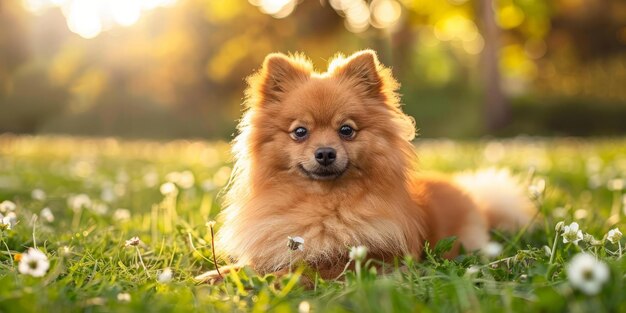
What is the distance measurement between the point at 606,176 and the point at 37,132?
2295 cm

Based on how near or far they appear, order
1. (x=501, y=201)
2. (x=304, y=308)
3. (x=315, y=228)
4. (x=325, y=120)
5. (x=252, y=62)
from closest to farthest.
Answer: (x=304, y=308), (x=315, y=228), (x=325, y=120), (x=501, y=201), (x=252, y=62)

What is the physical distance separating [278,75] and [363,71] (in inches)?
20.5

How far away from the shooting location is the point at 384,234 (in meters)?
3.23

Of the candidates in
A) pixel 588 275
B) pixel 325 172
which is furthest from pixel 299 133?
pixel 588 275

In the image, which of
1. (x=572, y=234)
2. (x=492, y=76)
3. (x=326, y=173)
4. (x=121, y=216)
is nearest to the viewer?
(x=572, y=234)

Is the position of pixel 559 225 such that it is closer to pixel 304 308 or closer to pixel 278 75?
pixel 304 308

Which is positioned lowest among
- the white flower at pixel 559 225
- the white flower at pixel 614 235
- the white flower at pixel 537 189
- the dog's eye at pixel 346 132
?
the white flower at pixel 614 235

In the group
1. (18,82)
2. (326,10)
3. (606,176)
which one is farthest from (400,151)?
(18,82)

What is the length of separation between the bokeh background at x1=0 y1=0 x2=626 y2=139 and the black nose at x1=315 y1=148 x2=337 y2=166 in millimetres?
16968

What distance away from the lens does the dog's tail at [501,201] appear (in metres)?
4.80

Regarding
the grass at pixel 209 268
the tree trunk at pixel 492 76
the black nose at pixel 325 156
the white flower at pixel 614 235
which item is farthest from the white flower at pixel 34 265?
the tree trunk at pixel 492 76

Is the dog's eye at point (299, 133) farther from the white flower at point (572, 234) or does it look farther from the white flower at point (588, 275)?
the white flower at point (588, 275)

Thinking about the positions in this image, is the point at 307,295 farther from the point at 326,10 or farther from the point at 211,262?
the point at 326,10

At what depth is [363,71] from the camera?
12.4ft
